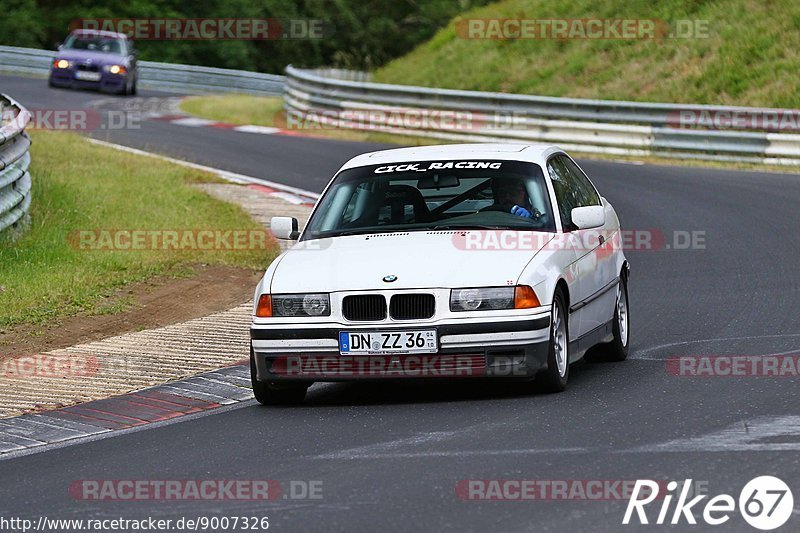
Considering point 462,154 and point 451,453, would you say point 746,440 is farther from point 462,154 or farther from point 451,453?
point 462,154

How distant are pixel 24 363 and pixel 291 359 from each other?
8.48 ft

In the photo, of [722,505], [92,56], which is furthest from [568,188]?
[92,56]

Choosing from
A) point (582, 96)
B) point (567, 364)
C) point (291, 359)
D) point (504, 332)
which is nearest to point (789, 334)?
point (567, 364)

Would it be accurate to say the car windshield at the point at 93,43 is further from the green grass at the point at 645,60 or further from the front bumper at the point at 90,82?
the green grass at the point at 645,60

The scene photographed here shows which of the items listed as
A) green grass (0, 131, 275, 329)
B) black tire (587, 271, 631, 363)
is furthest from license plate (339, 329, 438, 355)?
green grass (0, 131, 275, 329)

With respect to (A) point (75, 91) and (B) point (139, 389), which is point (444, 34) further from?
(B) point (139, 389)

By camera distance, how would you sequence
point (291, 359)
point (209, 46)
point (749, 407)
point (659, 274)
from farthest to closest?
point (209, 46) < point (659, 274) < point (291, 359) < point (749, 407)

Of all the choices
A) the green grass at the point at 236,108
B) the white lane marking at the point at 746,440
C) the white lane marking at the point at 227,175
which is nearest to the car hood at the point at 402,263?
the white lane marking at the point at 746,440

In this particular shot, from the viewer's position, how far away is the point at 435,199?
392 inches

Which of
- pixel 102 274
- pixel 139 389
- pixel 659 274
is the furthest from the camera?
pixel 659 274

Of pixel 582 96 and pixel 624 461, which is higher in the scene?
pixel 624 461

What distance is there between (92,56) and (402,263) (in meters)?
29.5

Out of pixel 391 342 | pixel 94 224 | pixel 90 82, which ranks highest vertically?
pixel 391 342

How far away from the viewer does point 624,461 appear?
674cm
